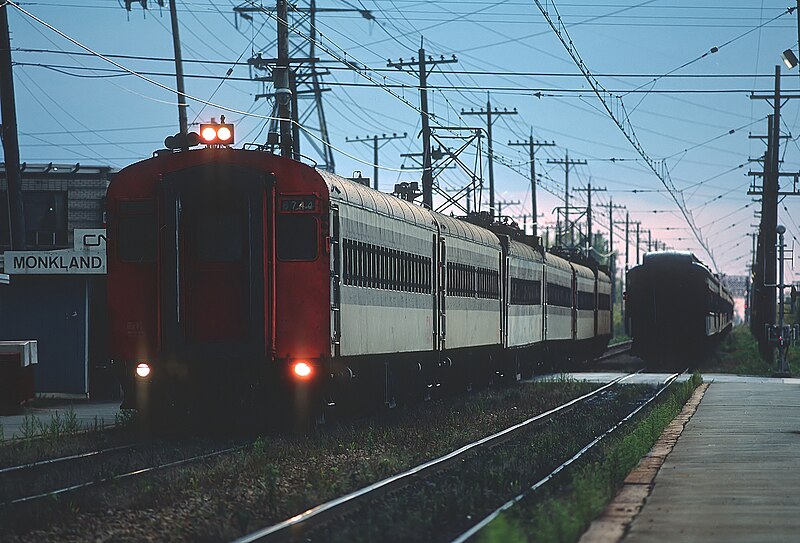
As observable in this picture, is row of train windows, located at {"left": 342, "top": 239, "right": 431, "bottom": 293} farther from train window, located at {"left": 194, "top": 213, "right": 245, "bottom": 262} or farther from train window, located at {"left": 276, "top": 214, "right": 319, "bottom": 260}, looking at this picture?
train window, located at {"left": 194, "top": 213, "right": 245, "bottom": 262}

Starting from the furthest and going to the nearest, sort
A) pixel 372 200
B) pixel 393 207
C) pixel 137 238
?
1. pixel 393 207
2. pixel 372 200
3. pixel 137 238

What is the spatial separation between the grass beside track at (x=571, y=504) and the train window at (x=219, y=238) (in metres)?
5.03

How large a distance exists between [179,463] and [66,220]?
1903 cm

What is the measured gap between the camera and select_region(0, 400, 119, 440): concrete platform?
1822 centimetres

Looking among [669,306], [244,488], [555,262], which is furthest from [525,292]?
[244,488]

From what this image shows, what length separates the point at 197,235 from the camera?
1661 centimetres

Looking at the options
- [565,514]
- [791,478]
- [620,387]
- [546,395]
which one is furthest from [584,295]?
[565,514]

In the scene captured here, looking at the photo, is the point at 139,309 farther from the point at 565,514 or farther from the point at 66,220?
the point at 66,220

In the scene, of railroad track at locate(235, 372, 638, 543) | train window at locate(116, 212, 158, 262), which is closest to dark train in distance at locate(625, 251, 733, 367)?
railroad track at locate(235, 372, 638, 543)

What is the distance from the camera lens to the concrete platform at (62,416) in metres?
18.2

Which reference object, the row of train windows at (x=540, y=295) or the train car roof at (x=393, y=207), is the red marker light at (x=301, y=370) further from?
the row of train windows at (x=540, y=295)

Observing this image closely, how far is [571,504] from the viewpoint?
405 inches

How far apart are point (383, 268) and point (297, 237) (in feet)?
10.7

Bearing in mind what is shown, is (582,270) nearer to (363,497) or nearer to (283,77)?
(283,77)
